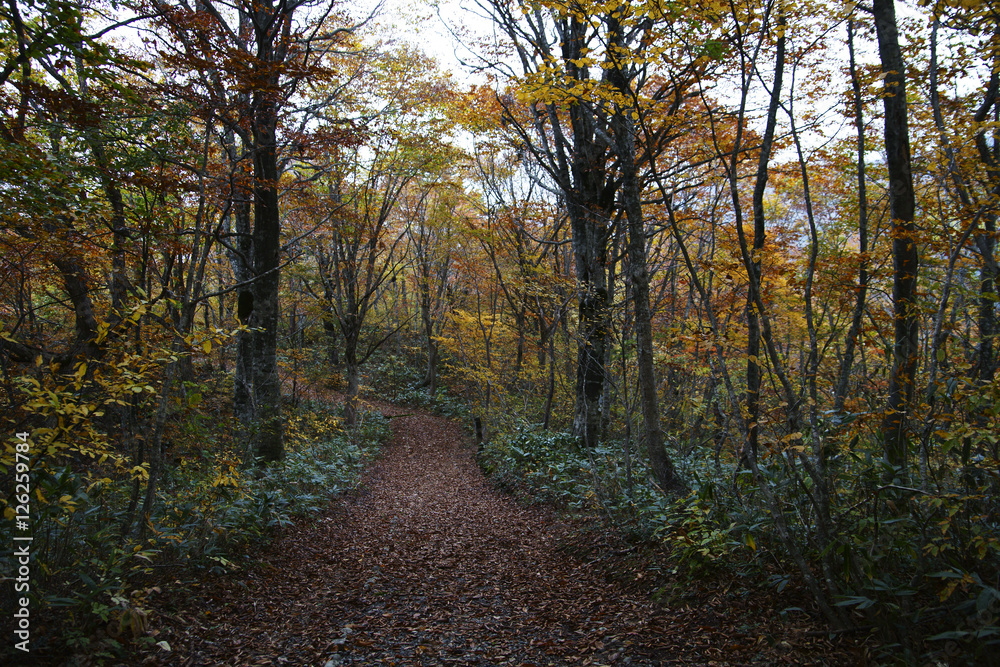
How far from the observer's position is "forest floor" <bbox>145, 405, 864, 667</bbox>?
3.24 meters

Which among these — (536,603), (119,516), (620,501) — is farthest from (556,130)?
(119,516)

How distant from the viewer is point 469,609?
4238mm

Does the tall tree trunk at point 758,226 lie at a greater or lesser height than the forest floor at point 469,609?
greater

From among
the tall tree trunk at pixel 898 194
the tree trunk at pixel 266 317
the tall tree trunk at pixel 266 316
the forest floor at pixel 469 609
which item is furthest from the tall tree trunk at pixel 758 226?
the tree trunk at pixel 266 317

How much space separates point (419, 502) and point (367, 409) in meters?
7.49

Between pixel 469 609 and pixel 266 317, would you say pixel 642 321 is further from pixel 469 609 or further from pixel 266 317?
pixel 266 317

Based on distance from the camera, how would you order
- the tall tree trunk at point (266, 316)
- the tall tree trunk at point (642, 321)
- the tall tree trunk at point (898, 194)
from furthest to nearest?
the tall tree trunk at point (266, 316), the tall tree trunk at point (642, 321), the tall tree trunk at point (898, 194)

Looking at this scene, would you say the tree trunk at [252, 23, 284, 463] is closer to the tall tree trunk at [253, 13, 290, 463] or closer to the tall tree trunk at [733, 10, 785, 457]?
the tall tree trunk at [253, 13, 290, 463]

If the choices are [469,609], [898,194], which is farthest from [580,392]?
[898,194]

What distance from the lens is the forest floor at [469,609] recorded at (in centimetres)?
324

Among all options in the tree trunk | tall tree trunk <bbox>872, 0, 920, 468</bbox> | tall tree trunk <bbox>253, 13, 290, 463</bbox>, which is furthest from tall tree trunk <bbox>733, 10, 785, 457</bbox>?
the tree trunk

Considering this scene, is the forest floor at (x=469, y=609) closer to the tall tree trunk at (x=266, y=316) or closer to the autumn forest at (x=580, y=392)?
the autumn forest at (x=580, y=392)

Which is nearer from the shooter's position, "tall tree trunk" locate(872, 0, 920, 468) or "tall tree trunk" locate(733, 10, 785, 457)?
"tall tree trunk" locate(733, 10, 785, 457)

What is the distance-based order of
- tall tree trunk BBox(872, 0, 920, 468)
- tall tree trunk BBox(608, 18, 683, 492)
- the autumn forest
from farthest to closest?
1. tall tree trunk BBox(608, 18, 683, 492)
2. tall tree trunk BBox(872, 0, 920, 468)
3. the autumn forest
